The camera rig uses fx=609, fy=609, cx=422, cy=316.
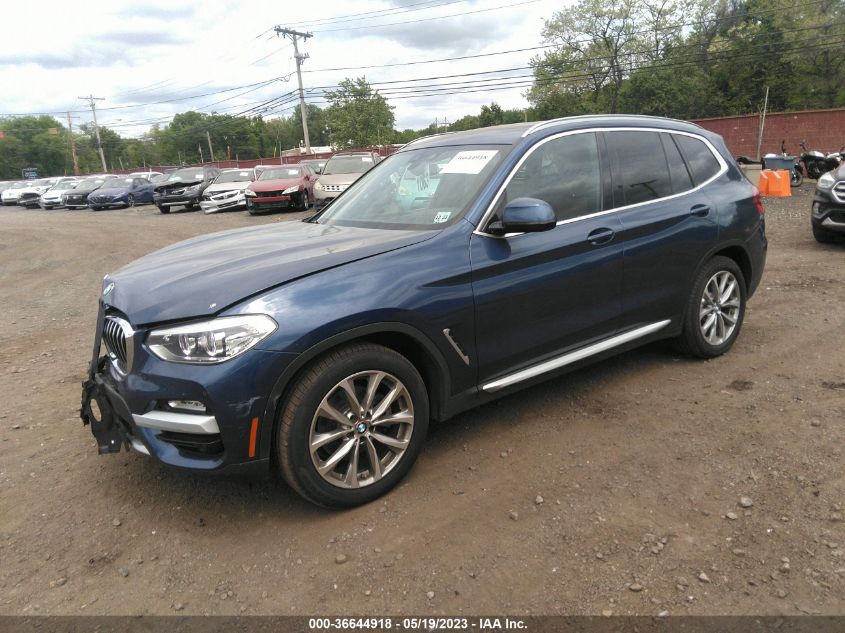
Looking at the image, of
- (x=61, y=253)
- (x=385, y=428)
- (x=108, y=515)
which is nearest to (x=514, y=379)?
(x=385, y=428)


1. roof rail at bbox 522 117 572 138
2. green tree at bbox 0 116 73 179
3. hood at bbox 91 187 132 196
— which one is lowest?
roof rail at bbox 522 117 572 138

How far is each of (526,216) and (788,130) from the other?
95.7ft

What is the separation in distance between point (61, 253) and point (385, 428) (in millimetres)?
12687

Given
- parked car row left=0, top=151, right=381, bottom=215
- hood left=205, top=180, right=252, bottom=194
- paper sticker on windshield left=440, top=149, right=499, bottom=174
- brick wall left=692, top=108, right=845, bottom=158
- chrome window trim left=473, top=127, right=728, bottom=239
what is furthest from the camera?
brick wall left=692, top=108, right=845, bottom=158

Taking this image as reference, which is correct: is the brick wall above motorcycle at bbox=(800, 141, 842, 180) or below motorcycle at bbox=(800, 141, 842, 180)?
above

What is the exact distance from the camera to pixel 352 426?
286 centimetres

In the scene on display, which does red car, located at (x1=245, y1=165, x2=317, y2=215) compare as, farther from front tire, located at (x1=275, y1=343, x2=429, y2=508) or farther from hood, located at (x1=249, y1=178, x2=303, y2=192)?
front tire, located at (x1=275, y1=343, x2=429, y2=508)

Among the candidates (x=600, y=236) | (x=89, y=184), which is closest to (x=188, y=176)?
(x=89, y=184)

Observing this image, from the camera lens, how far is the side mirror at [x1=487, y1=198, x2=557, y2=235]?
10.2ft

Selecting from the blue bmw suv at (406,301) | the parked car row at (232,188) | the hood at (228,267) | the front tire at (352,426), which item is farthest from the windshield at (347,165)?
the front tire at (352,426)

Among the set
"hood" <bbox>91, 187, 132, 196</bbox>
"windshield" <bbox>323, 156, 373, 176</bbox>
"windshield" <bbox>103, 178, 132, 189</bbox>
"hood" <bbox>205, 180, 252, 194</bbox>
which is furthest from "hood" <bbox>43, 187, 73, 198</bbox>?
"windshield" <bbox>323, 156, 373, 176</bbox>

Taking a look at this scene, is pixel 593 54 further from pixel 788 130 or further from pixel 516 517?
pixel 516 517

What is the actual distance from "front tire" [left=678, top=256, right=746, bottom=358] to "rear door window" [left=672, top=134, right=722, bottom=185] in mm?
627

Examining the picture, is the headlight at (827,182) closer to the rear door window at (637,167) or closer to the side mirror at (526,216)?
the rear door window at (637,167)
